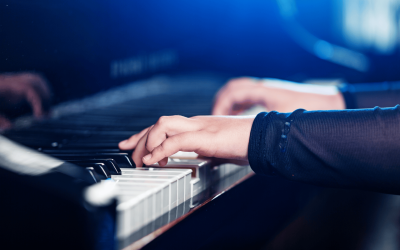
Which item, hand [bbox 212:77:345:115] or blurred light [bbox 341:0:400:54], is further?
blurred light [bbox 341:0:400:54]

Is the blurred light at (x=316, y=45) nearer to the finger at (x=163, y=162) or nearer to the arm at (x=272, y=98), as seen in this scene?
the arm at (x=272, y=98)

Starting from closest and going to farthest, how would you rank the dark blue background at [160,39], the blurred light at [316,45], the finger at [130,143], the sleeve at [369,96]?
the finger at [130,143] < the dark blue background at [160,39] < the sleeve at [369,96] < the blurred light at [316,45]

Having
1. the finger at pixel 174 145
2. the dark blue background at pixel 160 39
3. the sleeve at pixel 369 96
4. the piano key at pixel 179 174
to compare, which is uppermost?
the dark blue background at pixel 160 39

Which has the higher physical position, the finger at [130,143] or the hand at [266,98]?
the hand at [266,98]

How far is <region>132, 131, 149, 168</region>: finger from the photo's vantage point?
0.72 metres

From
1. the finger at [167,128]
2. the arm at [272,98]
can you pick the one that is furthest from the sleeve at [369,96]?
the finger at [167,128]

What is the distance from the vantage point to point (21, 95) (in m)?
0.84

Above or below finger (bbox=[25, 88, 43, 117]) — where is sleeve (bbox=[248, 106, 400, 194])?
below

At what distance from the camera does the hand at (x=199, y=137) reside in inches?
25.1

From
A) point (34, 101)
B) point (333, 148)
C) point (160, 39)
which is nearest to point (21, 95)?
point (34, 101)

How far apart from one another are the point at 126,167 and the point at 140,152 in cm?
5

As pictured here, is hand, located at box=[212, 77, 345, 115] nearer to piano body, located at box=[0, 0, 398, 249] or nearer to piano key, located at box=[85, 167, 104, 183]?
piano body, located at box=[0, 0, 398, 249]

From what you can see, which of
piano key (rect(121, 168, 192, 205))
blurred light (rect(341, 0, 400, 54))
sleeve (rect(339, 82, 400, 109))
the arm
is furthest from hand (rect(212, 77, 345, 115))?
blurred light (rect(341, 0, 400, 54))

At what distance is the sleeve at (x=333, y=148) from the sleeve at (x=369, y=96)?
0.62 metres
